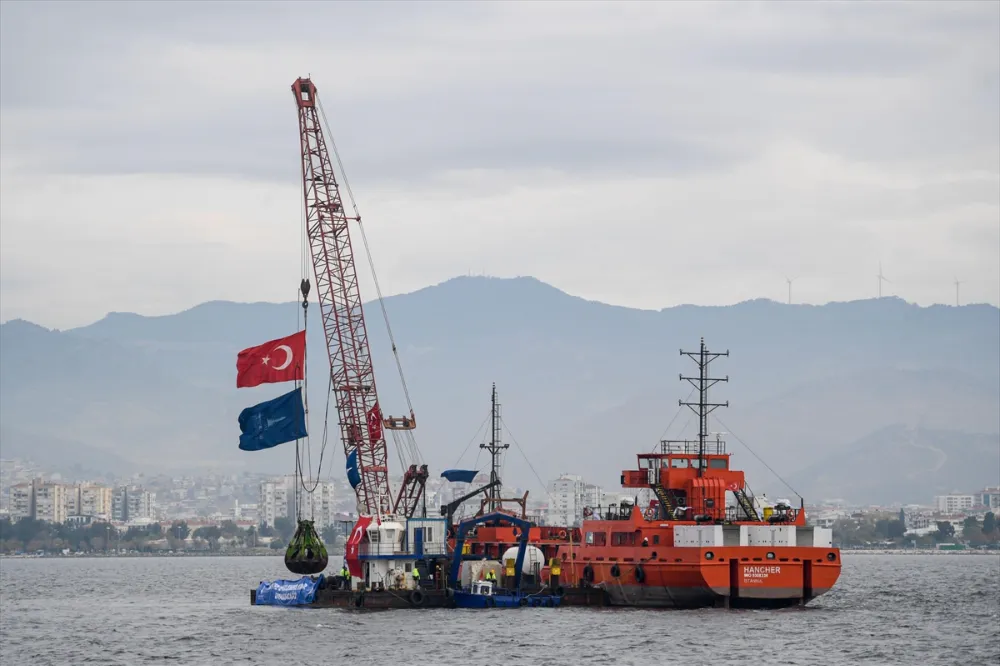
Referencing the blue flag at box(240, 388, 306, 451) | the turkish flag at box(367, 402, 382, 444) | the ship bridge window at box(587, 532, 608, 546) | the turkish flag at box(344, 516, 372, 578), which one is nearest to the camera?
the ship bridge window at box(587, 532, 608, 546)

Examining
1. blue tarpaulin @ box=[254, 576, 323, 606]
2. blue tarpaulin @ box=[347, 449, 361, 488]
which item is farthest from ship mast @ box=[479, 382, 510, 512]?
blue tarpaulin @ box=[254, 576, 323, 606]

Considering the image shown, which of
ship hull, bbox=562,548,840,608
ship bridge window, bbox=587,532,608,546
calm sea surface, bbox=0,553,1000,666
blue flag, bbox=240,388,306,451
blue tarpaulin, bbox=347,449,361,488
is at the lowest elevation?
calm sea surface, bbox=0,553,1000,666

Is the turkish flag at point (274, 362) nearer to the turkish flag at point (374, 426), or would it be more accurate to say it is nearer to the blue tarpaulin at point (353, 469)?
the turkish flag at point (374, 426)

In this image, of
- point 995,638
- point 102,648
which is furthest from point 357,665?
point 995,638

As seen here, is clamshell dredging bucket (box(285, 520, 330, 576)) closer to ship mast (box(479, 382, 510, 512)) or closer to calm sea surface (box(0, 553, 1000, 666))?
calm sea surface (box(0, 553, 1000, 666))

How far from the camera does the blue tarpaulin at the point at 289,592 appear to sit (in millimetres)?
110375

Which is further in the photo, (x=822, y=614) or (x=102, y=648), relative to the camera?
(x=822, y=614)

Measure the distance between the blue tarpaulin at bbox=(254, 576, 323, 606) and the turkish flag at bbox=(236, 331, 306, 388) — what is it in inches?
506

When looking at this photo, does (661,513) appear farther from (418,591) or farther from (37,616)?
(37,616)

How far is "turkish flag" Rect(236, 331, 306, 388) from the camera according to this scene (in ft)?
374

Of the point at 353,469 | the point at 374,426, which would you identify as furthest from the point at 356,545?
the point at 374,426

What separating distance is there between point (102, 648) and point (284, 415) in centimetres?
2205

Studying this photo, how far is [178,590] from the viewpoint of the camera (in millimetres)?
170875

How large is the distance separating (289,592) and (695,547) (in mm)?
27763
